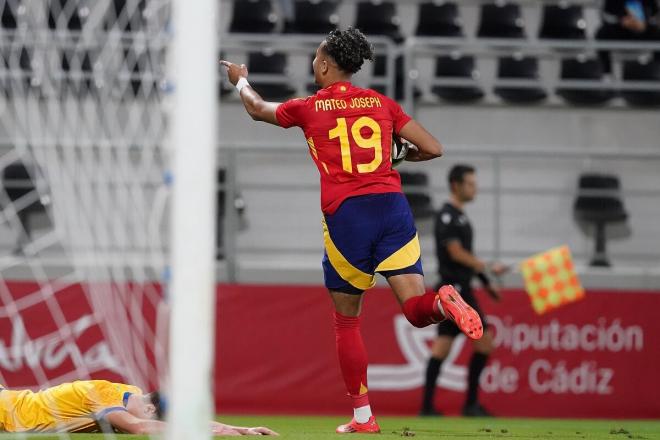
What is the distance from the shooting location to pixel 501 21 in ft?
44.1

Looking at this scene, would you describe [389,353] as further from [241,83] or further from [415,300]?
[241,83]

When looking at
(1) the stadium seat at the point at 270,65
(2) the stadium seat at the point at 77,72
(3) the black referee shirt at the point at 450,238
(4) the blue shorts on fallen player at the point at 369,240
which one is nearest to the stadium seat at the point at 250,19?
(1) the stadium seat at the point at 270,65

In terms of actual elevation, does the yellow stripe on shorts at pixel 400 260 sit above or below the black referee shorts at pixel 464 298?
above

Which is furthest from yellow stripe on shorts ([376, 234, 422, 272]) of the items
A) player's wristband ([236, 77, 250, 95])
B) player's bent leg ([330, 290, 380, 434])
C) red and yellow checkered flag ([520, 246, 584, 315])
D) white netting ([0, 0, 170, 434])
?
red and yellow checkered flag ([520, 246, 584, 315])

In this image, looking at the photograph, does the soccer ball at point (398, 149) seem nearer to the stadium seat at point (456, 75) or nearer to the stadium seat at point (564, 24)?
the stadium seat at point (456, 75)

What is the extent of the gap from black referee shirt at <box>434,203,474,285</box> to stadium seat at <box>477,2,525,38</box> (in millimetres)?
4088

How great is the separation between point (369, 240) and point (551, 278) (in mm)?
4512

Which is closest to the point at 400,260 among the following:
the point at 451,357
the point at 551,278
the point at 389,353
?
the point at 551,278

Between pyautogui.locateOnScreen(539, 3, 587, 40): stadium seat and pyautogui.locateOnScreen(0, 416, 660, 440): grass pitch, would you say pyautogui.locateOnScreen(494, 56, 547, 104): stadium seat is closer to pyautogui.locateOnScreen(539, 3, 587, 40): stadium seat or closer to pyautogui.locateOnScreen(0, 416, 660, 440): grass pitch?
pyautogui.locateOnScreen(539, 3, 587, 40): stadium seat

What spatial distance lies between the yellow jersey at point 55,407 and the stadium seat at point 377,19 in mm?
7599

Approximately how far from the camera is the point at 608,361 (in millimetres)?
10906

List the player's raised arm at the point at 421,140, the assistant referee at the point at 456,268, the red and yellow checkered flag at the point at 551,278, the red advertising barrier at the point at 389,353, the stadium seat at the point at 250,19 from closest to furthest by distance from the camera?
1. the player's raised arm at the point at 421,140
2. the assistant referee at the point at 456,268
3. the red and yellow checkered flag at the point at 551,278
4. the red advertising barrier at the point at 389,353
5. the stadium seat at the point at 250,19

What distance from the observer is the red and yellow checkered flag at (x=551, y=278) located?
10367mm

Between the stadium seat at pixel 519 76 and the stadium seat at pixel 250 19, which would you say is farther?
the stadium seat at pixel 250 19
